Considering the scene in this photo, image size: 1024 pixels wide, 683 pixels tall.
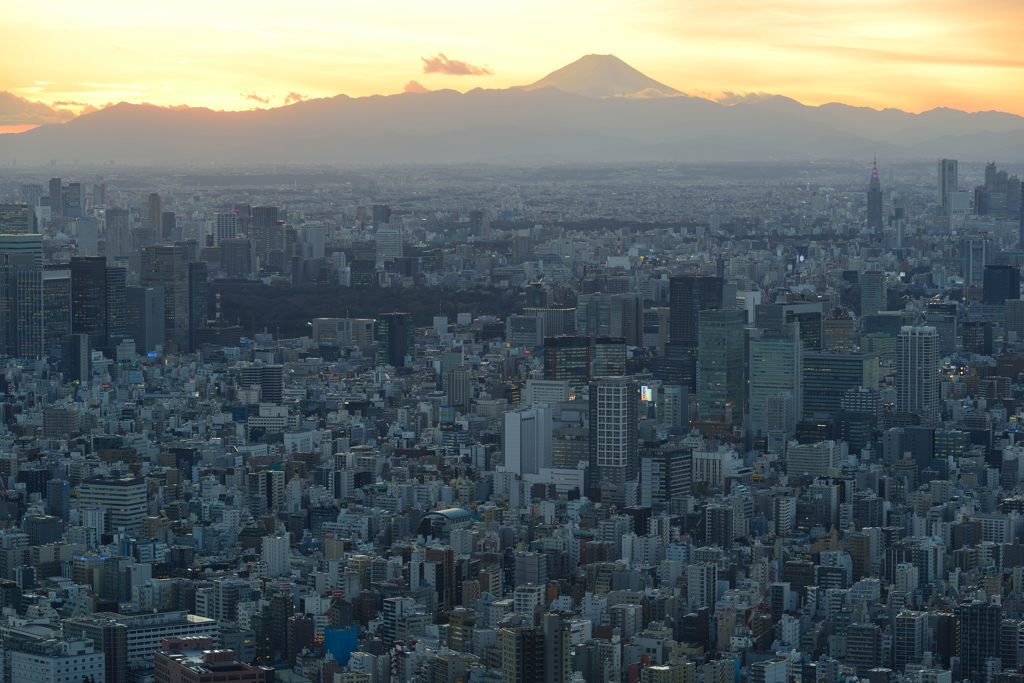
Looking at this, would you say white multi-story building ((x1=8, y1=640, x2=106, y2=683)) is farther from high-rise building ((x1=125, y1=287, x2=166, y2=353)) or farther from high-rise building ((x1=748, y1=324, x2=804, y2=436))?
high-rise building ((x1=125, y1=287, x2=166, y2=353))

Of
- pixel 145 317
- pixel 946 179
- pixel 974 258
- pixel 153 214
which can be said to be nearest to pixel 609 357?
pixel 145 317

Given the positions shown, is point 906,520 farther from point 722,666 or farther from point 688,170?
point 688,170

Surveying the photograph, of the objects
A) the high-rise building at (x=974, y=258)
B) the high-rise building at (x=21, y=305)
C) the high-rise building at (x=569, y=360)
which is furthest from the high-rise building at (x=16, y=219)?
the high-rise building at (x=974, y=258)

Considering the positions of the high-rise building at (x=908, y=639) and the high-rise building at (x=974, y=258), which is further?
the high-rise building at (x=974, y=258)

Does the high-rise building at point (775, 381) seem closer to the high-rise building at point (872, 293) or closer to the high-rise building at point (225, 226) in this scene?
the high-rise building at point (872, 293)

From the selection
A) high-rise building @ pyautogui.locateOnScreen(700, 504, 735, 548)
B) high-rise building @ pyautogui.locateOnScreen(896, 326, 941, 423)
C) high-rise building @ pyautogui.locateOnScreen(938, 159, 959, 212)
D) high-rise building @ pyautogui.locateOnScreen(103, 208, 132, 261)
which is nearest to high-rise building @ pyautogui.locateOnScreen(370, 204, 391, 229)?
high-rise building @ pyautogui.locateOnScreen(103, 208, 132, 261)

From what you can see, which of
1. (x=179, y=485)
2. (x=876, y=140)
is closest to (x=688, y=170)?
(x=876, y=140)

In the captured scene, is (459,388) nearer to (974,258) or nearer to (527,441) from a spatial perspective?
(527,441)
